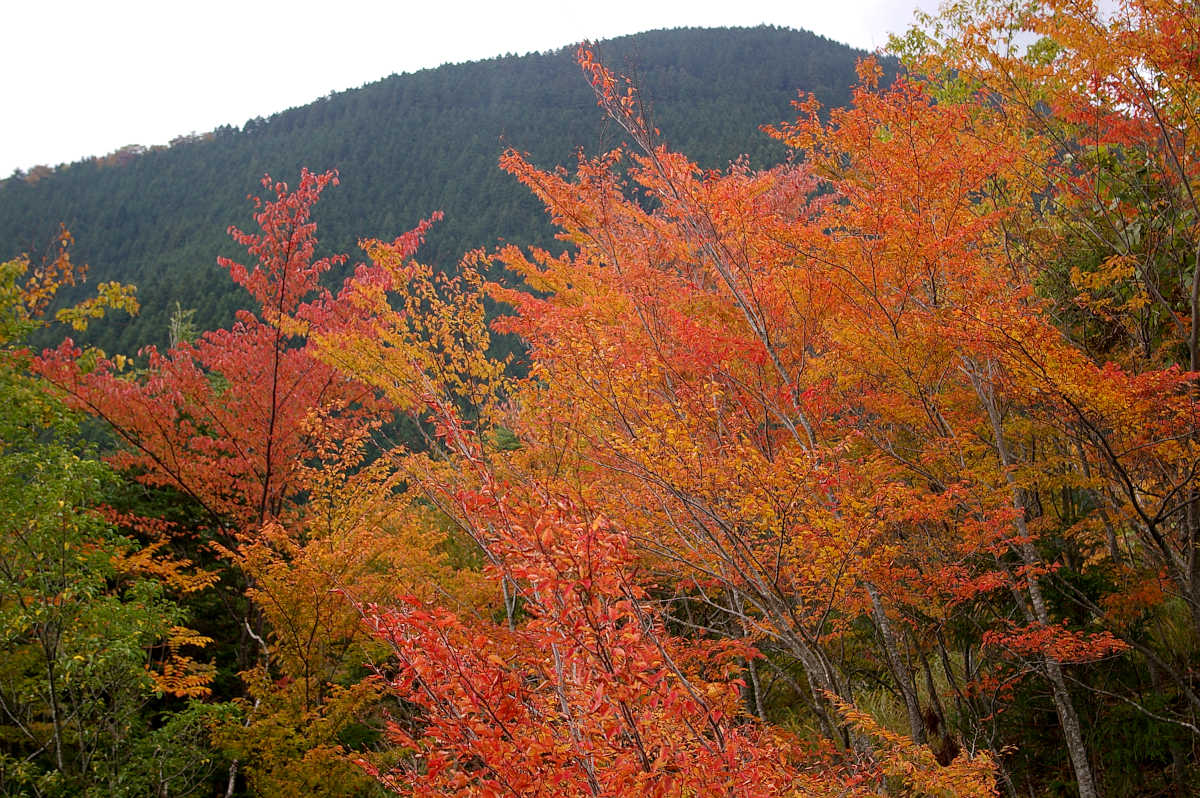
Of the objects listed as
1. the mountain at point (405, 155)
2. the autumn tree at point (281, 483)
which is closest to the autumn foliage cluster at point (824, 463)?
the autumn tree at point (281, 483)

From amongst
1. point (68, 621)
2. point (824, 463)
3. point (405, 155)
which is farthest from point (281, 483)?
point (405, 155)

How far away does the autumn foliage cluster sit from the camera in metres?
5.40

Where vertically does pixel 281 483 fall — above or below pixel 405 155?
below

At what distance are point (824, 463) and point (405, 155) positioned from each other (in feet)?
235

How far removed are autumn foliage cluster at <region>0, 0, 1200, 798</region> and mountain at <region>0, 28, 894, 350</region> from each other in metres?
32.4

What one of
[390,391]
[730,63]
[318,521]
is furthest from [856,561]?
[730,63]

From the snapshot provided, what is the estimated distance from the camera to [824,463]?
7043 millimetres

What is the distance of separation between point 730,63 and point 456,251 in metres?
33.1

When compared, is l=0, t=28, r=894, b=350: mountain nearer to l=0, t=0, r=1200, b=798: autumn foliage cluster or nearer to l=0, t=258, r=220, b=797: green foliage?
l=0, t=0, r=1200, b=798: autumn foliage cluster

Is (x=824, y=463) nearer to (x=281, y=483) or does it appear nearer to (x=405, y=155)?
(x=281, y=483)

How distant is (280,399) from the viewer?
494 inches

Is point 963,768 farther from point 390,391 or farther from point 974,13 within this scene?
point 974,13

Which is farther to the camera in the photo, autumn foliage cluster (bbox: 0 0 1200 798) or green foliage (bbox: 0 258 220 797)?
green foliage (bbox: 0 258 220 797)

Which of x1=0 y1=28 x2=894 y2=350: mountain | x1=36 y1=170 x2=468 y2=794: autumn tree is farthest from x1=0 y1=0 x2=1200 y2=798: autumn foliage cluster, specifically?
x1=0 y1=28 x2=894 y2=350: mountain
